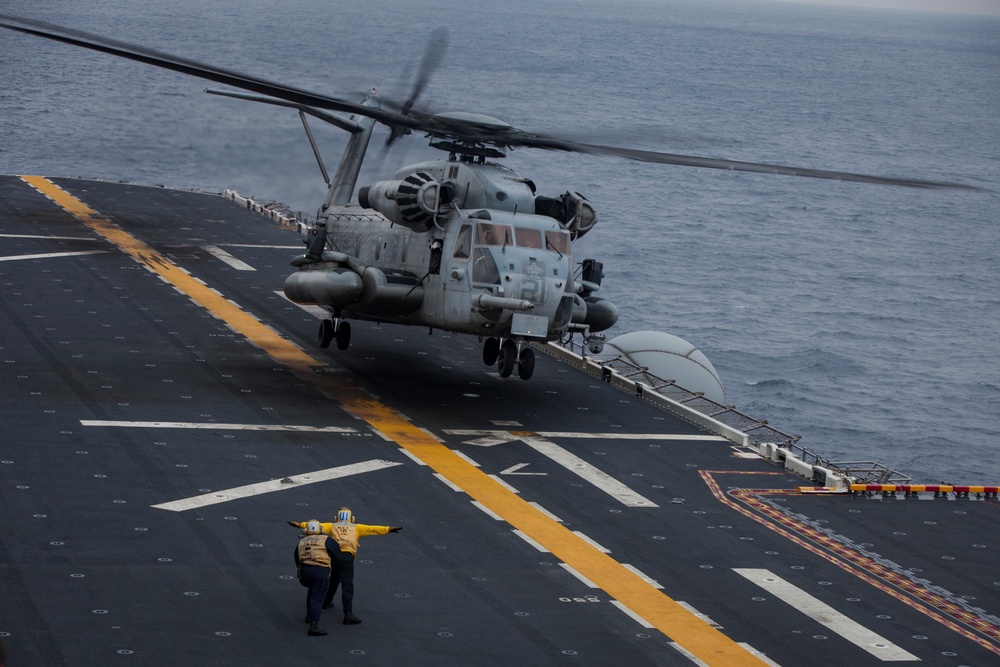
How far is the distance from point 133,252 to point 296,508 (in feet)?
78.3

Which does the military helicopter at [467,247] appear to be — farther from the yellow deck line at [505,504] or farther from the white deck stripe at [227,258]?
the white deck stripe at [227,258]

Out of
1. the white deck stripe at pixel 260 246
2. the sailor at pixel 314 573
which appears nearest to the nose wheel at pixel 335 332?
the sailor at pixel 314 573

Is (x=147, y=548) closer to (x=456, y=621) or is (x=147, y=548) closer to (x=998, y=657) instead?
(x=456, y=621)

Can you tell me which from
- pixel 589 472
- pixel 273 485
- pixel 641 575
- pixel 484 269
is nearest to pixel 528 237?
pixel 484 269

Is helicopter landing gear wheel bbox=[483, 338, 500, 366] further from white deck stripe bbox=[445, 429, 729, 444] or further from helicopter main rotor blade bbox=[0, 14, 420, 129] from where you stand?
helicopter main rotor blade bbox=[0, 14, 420, 129]

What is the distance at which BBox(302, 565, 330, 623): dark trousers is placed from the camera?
17062mm

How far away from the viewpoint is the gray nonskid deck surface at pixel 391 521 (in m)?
17.4

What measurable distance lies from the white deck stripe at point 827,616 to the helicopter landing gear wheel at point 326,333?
44.2ft

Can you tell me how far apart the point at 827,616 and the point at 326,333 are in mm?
15588

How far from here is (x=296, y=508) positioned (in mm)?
22078

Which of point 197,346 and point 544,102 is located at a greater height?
point 544,102

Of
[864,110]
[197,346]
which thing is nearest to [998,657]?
[197,346]

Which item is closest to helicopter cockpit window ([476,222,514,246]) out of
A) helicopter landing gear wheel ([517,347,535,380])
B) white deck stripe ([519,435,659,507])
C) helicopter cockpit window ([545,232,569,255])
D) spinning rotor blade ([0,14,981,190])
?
helicopter cockpit window ([545,232,569,255])

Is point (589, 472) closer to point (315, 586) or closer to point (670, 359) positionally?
point (315, 586)
